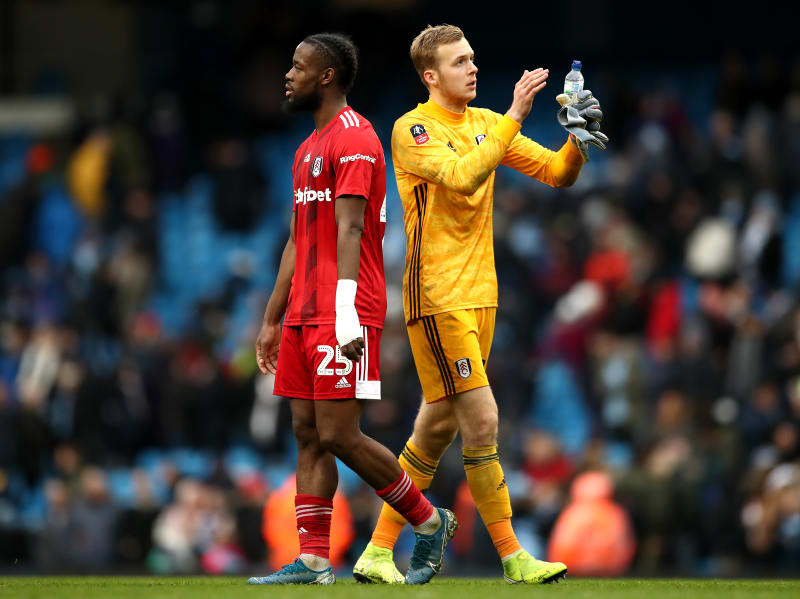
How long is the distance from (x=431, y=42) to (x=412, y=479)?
2.28m

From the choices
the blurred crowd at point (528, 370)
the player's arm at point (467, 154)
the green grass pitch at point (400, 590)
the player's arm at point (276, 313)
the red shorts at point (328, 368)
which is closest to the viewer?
the green grass pitch at point (400, 590)

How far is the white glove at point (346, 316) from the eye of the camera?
7.08m


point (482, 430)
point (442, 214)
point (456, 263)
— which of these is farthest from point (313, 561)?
point (442, 214)

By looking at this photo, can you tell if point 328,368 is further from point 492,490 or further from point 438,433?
point 492,490

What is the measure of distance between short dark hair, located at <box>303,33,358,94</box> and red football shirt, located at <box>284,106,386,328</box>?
18cm

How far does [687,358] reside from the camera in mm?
13883

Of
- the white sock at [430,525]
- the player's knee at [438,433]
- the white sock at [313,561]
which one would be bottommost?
the white sock at [313,561]

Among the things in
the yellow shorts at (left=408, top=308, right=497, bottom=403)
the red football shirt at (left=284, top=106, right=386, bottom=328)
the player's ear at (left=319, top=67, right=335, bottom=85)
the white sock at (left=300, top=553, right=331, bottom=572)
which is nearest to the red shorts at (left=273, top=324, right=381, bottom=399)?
the red football shirt at (left=284, top=106, right=386, bottom=328)

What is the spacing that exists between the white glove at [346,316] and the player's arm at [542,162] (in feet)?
4.47

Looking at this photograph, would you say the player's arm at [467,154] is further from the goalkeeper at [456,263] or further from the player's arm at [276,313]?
the player's arm at [276,313]

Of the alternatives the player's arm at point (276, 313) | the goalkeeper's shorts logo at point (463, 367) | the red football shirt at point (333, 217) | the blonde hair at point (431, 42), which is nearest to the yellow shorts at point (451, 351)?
the goalkeeper's shorts logo at point (463, 367)

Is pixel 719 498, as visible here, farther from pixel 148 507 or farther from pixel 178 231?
pixel 178 231

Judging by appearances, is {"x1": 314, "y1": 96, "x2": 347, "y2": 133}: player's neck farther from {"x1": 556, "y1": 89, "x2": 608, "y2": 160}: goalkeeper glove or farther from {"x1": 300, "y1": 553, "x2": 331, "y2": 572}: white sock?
{"x1": 300, "y1": 553, "x2": 331, "y2": 572}: white sock

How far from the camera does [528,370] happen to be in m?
14.8
